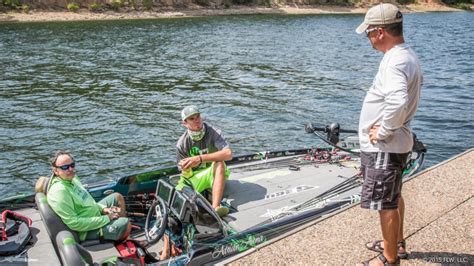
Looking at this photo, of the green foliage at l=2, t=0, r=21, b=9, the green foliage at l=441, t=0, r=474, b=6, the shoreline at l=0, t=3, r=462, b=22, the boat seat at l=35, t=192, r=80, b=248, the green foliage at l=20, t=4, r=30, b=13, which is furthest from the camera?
the green foliage at l=441, t=0, r=474, b=6

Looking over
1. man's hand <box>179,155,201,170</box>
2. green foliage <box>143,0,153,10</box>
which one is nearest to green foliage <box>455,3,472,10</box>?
green foliage <box>143,0,153,10</box>

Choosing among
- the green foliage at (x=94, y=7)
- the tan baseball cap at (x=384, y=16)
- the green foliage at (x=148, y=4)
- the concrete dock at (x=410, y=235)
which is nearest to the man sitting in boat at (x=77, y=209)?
the concrete dock at (x=410, y=235)

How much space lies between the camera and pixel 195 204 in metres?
6.12

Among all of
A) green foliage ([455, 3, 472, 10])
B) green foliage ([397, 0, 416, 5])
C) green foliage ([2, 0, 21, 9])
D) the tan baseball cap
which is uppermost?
the tan baseball cap

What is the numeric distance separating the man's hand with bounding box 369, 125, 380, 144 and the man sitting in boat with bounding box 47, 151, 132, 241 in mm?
3392

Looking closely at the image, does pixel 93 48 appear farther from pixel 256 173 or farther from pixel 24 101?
pixel 256 173

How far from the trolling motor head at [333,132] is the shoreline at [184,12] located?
57.8 m

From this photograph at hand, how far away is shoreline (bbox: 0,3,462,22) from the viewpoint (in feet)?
203

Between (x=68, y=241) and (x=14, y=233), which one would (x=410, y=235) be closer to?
(x=68, y=241)

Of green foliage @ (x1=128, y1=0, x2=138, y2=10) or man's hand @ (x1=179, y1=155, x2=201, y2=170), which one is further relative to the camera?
green foliage @ (x1=128, y1=0, x2=138, y2=10)

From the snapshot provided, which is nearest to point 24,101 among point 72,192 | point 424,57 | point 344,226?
point 72,192

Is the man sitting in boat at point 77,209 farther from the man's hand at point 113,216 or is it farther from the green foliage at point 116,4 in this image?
the green foliage at point 116,4

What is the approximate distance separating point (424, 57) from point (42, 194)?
30.6 m

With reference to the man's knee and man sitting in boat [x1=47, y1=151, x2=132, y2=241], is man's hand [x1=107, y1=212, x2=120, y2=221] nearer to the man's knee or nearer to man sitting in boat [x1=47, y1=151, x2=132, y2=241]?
man sitting in boat [x1=47, y1=151, x2=132, y2=241]
